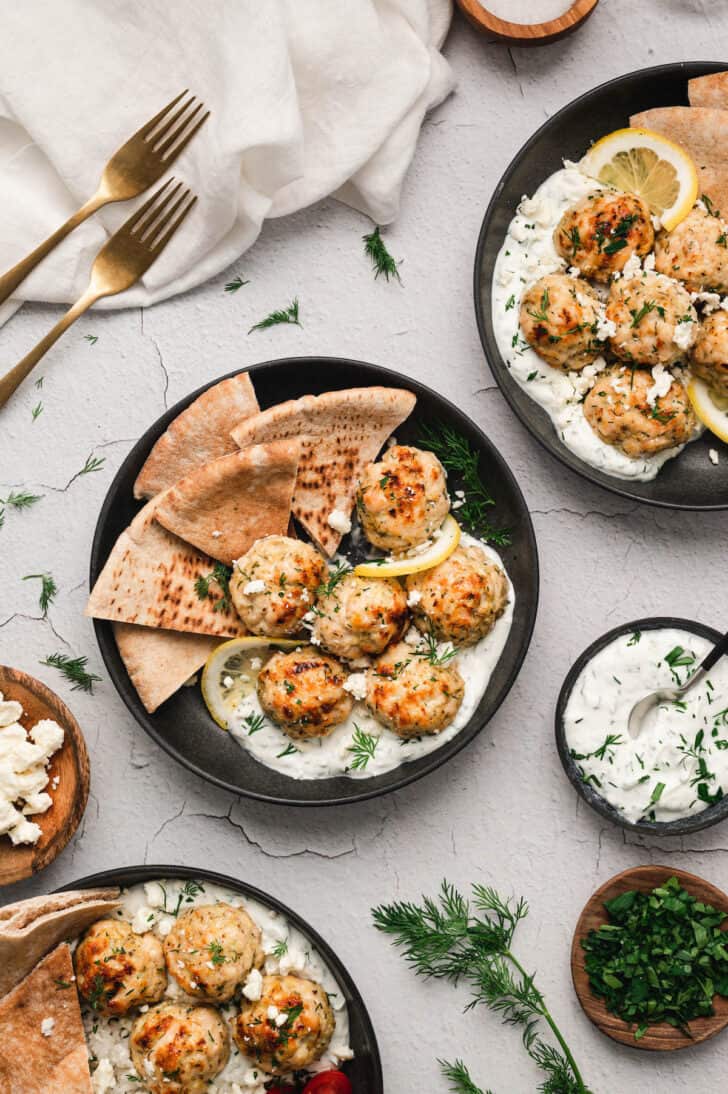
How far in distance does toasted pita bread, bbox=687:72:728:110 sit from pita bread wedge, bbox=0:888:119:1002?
3.25 m

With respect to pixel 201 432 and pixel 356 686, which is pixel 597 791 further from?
pixel 201 432

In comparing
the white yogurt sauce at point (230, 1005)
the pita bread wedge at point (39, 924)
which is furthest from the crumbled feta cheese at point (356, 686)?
the pita bread wedge at point (39, 924)

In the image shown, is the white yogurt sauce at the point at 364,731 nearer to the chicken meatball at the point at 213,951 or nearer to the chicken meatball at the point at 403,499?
the chicken meatball at the point at 403,499

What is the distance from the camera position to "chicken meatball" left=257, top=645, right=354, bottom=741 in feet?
11.4

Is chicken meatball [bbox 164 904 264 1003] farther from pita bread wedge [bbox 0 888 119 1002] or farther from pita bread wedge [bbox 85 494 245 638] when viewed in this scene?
pita bread wedge [bbox 85 494 245 638]

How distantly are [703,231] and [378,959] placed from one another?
8.78 ft

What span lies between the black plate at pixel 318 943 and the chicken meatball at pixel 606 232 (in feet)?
7.51

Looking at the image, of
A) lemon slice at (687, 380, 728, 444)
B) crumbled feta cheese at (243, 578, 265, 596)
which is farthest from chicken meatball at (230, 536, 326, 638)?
lemon slice at (687, 380, 728, 444)

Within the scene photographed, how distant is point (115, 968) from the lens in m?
3.46

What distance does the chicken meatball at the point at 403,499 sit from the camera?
3498mm

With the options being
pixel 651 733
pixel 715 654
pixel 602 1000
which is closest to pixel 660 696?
pixel 651 733

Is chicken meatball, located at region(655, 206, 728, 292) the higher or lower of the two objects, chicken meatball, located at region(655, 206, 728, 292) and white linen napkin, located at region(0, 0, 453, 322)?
the lower

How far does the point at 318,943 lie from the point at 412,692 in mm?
866

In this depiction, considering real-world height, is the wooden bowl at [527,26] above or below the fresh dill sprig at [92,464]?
above
